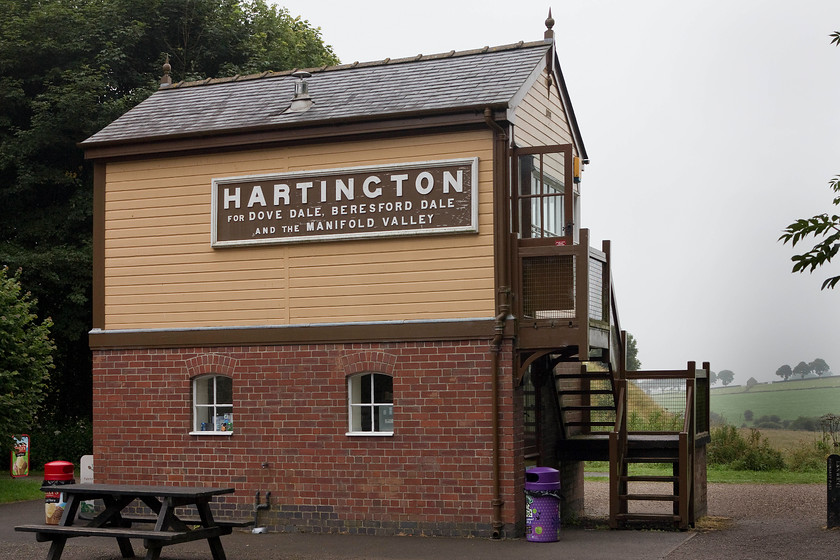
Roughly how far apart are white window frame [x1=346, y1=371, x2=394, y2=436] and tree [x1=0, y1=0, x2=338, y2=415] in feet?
42.7

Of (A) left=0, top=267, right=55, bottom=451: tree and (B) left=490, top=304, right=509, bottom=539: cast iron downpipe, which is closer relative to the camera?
(B) left=490, top=304, right=509, bottom=539: cast iron downpipe

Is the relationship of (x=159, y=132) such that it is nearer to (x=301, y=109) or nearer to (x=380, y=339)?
(x=301, y=109)

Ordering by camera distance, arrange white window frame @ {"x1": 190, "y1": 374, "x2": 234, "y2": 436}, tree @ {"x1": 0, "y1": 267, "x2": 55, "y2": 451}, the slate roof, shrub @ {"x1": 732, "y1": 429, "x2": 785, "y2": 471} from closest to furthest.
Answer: the slate roof < white window frame @ {"x1": 190, "y1": 374, "x2": 234, "y2": 436} < tree @ {"x1": 0, "y1": 267, "x2": 55, "y2": 451} < shrub @ {"x1": 732, "y1": 429, "x2": 785, "y2": 471}

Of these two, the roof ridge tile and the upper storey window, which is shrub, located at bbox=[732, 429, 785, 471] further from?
the roof ridge tile

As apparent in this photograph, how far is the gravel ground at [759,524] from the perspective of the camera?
13789 mm

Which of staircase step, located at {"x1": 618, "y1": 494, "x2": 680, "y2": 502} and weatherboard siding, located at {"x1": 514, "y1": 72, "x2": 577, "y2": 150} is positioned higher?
weatherboard siding, located at {"x1": 514, "y1": 72, "x2": 577, "y2": 150}

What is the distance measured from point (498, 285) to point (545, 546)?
11.4ft

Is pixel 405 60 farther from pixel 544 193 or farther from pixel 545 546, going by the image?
pixel 545 546

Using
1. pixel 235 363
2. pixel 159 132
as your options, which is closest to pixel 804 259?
pixel 235 363

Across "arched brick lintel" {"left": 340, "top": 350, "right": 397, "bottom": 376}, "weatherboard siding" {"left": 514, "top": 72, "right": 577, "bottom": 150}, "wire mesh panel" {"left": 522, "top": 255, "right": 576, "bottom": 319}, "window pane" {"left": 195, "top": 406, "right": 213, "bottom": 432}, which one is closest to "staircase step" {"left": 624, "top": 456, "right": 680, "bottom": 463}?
"wire mesh panel" {"left": 522, "top": 255, "right": 576, "bottom": 319}

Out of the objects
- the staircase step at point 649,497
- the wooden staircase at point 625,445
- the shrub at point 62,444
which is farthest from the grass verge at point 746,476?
the shrub at point 62,444

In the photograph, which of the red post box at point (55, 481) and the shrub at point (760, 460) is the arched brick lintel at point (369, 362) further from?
the shrub at point (760, 460)

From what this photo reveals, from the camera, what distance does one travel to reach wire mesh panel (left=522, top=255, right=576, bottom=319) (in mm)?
14836

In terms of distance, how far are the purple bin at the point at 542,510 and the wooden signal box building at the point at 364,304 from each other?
246 mm
